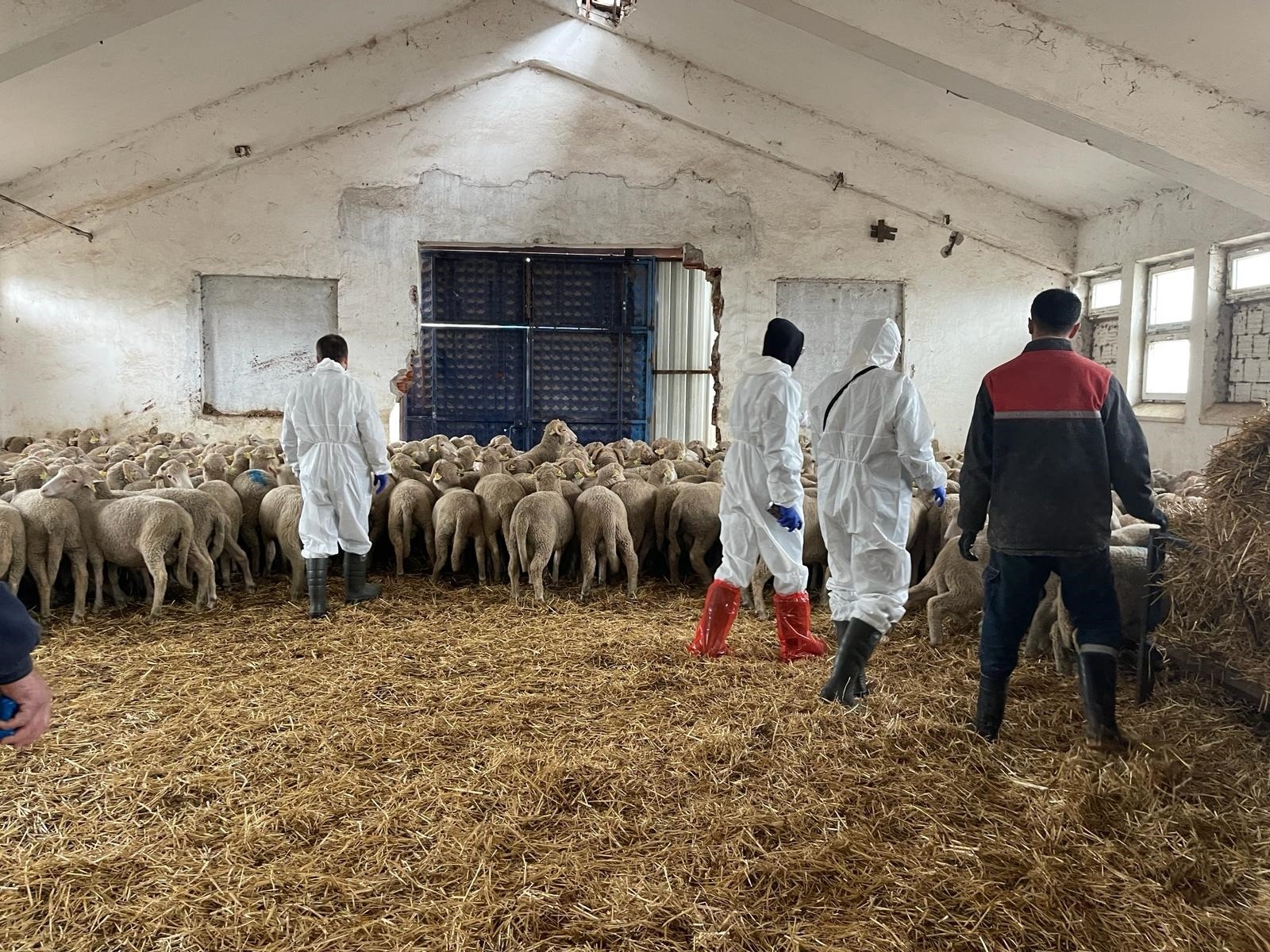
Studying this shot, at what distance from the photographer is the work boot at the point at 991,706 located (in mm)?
4117

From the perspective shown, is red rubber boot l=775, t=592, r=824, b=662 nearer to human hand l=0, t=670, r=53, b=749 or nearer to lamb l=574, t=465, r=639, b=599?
lamb l=574, t=465, r=639, b=599

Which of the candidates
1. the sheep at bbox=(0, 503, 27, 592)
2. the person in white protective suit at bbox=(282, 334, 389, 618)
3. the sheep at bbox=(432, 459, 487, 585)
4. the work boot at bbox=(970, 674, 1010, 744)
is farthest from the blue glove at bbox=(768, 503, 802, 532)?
the sheep at bbox=(0, 503, 27, 592)

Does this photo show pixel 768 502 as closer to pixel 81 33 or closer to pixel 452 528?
pixel 452 528

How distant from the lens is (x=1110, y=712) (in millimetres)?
3922

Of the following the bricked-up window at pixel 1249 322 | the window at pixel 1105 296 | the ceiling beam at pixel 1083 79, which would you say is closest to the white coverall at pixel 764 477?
the ceiling beam at pixel 1083 79

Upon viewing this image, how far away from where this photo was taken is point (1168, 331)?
11.2m

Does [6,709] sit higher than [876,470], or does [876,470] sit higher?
[876,470]

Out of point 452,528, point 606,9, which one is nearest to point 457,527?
point 452,528

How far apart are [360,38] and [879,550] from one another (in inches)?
450

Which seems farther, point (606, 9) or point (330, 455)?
point (606, 9)

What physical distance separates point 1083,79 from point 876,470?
18.3 feet

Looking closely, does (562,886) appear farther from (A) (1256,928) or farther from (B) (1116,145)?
(B) (1116,145)

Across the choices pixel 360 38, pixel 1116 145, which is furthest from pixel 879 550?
pixel 360 38

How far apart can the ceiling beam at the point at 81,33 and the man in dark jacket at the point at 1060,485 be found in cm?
831
